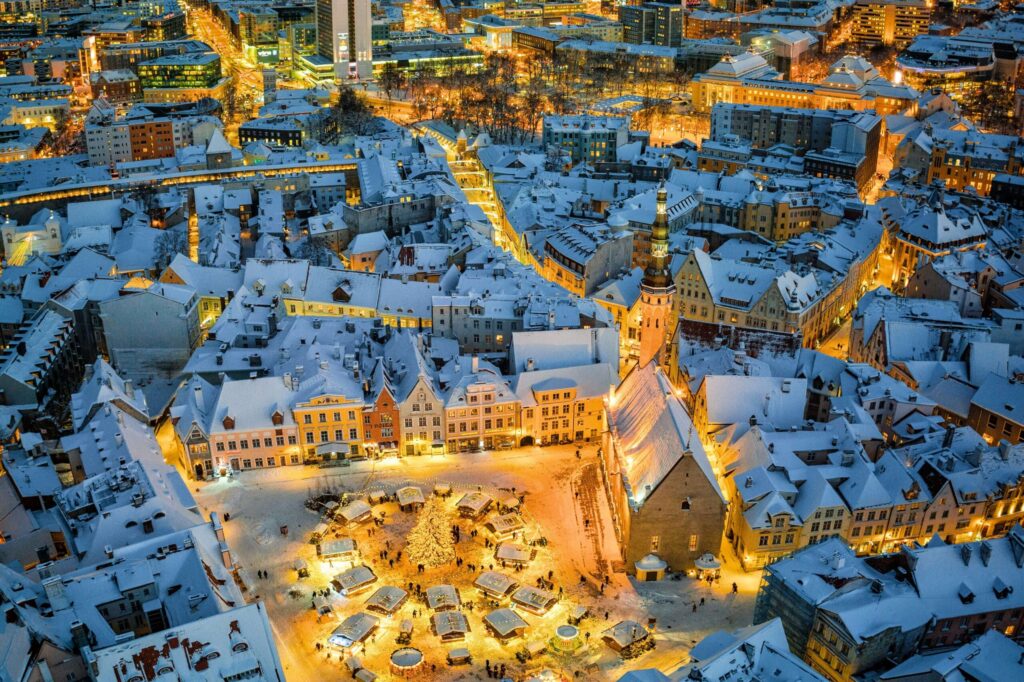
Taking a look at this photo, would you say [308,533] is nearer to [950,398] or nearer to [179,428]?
[179,428]

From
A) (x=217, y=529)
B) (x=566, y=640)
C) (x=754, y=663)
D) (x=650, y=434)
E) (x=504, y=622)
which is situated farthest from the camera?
(x=650, y=434)

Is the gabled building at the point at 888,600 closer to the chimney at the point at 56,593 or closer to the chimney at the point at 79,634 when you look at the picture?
the chimney at the point at 79,634

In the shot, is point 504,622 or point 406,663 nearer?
point 406,663

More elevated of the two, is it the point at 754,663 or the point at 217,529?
the point at 217,529

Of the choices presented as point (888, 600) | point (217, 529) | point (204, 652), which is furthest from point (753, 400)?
point (204, 652)

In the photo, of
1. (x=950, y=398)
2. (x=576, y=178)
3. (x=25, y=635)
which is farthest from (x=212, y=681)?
(x=576, y=178)

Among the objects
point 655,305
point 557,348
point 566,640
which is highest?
point 655,305

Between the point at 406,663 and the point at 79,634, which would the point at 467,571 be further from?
the point at 79,634
